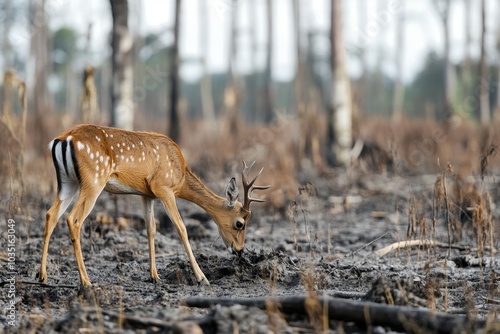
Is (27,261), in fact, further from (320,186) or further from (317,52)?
(317,52)

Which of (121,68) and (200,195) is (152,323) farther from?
(121,68)

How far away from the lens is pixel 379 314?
403 centimetres

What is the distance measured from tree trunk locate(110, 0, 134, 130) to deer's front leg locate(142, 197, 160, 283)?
486 centimetres

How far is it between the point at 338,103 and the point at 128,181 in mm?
9457

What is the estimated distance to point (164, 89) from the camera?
2397 inches

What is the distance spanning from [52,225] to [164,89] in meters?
55.9

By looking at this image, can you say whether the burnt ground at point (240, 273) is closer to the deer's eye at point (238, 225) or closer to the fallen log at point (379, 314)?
the fallen log at point (379, 314)

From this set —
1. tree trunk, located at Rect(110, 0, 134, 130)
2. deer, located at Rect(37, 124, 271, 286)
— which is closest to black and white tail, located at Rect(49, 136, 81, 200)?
deer, located at Rect(37, 124, 271, 286)

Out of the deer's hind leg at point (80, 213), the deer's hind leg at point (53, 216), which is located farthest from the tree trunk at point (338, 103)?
the deer's hind leg at point (80, 213)

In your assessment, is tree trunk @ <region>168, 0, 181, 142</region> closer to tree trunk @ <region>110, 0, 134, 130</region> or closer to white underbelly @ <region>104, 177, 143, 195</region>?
tree trunk @ <region>110, 0, 134, 130</region>

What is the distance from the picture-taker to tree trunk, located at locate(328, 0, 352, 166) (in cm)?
1489

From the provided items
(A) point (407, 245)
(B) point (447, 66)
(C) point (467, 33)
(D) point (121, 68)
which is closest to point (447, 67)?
(B) point (447, 66)

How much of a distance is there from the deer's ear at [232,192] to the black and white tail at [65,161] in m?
1.35

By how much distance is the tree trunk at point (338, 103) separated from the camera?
14889mm
